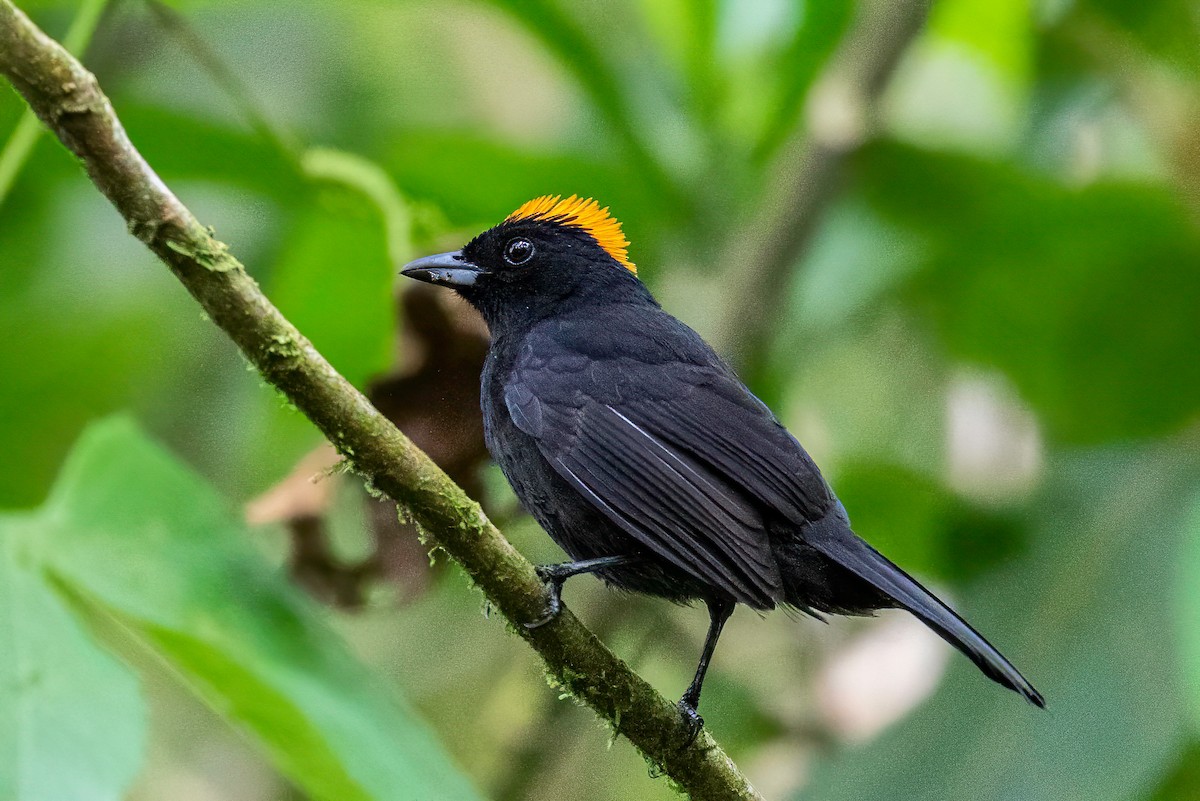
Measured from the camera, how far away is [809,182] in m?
3.88

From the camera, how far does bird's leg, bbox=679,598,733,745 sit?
251cm

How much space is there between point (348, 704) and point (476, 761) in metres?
2.26

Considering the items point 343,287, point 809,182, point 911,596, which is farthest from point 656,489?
point 809,182

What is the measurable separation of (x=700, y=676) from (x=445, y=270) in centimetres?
122

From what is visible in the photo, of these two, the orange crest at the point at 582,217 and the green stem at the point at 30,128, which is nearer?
the green stem at the point at 30,128

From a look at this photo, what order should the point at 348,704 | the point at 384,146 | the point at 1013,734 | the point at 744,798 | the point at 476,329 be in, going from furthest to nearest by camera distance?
the point at 384,146
the point at 1013,734
the point at 476,329
the point at 348,704
the point at 744,798

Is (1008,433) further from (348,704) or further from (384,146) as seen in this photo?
(348,704)

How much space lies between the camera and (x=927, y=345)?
4.38 metres

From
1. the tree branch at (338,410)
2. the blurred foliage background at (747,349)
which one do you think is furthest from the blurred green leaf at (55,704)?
the tree branch at (338,410)

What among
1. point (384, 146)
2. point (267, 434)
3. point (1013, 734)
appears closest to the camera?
point (1013, 734)

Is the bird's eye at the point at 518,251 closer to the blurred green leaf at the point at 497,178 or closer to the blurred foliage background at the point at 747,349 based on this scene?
the blurred foliage background at the point at 747,349

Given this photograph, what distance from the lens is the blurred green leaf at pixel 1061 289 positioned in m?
3.94

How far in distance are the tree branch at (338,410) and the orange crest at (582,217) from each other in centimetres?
149

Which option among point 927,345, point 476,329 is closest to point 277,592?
point 476,329
